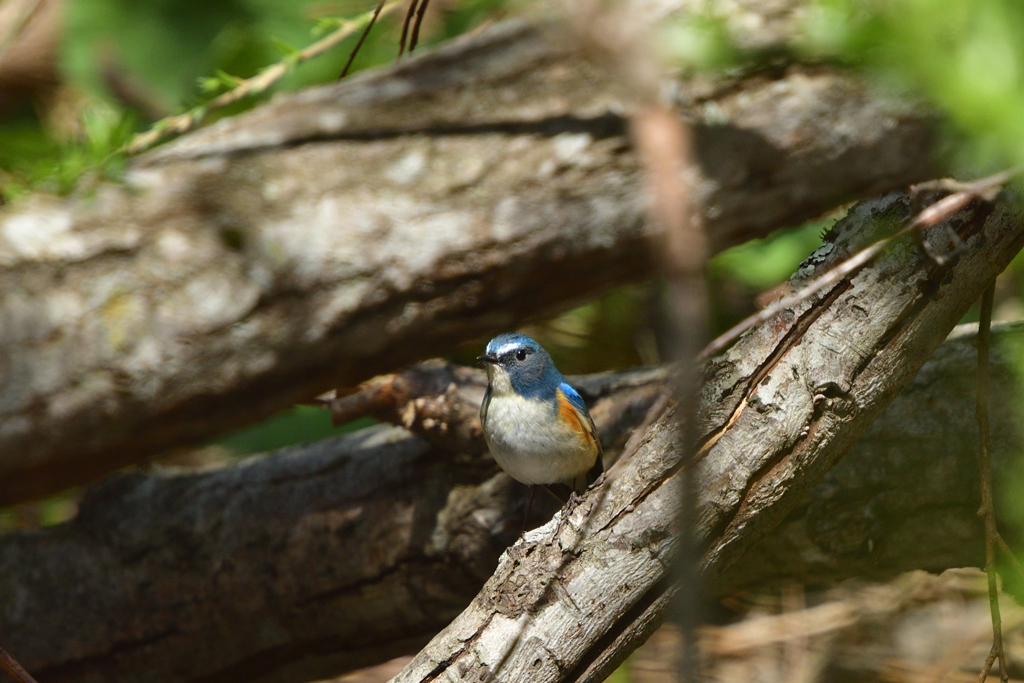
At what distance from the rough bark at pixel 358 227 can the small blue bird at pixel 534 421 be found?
174 millimetres

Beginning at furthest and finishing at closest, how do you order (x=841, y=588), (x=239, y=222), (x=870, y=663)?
(x=841, y=588), (x=870, y=663), (x=239, y=222)

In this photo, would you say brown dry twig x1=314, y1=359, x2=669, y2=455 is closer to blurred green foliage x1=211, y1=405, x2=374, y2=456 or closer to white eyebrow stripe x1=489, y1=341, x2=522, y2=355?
white eyebrow stripe x1=489, y1=341, x2=522, y2=355

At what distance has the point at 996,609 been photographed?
1859 mm

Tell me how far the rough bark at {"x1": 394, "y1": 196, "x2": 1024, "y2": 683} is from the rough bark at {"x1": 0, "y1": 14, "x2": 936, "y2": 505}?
2.82 ft

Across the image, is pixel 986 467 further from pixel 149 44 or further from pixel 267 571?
pixel 149 44

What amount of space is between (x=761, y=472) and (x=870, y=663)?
1.67 metres

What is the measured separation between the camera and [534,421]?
110 inches

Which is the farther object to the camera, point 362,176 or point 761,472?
point 362,176

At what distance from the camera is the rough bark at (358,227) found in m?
2.40

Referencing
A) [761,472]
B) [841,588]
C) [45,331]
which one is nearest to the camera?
[761,472]

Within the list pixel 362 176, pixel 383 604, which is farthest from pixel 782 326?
pixel 383 604

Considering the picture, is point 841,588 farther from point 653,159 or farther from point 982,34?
point 653,159

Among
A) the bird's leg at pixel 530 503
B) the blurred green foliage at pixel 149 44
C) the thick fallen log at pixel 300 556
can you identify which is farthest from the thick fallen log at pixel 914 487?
the blurred green foliage at pixel 149 44

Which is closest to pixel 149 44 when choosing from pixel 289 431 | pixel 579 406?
pixel 289 431
